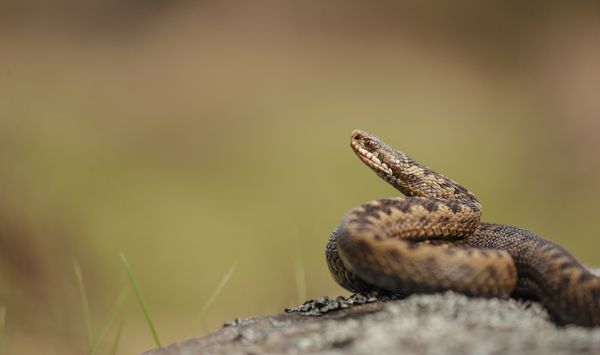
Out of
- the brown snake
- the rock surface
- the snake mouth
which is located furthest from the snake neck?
the rock surface

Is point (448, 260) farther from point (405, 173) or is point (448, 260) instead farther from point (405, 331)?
point (405, 173)

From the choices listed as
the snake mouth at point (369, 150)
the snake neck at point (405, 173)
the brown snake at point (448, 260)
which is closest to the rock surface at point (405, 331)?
the brown snake at point (448, 260)

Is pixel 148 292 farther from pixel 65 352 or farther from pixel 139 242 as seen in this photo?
pixel 65 352

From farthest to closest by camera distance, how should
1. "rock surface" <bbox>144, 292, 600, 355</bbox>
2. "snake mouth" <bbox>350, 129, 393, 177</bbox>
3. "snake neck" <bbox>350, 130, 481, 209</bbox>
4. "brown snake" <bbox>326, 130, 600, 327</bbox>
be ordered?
"snake mouth" <bbox>350, 129, 393, 177</bbox> < "snake neck" <bbox>350, 130, 481, 209</bbox> < "brown snake" <bbox>326, 130, 600, 327</bbox> < "rock surface" <bbox>144, 292, 600, 355</bbox>

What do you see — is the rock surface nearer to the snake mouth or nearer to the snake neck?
the snake neck

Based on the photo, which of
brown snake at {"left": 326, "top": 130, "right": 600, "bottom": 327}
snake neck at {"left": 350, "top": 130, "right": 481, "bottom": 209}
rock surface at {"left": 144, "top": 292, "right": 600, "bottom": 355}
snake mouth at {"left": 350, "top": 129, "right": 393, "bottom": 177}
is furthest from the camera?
snake mouth at {"left": 350, "top": 129, "right": 393, "bottom": 177}
